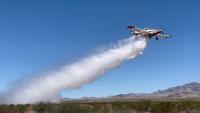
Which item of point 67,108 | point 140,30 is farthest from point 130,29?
point 67,108

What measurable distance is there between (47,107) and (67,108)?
1737 centimetres

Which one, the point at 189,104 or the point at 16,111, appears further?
the point at 189,104

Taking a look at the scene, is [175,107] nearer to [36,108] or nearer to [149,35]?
[149,35]

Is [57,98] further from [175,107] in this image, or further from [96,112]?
[96,112]

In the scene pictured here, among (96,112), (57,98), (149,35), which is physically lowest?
(96,112)

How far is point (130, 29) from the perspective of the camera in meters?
105

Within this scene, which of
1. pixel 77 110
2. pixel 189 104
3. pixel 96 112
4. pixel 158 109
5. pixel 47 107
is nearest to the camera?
pixel 77 110

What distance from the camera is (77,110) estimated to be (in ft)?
209

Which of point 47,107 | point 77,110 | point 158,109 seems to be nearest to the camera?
point 77,110

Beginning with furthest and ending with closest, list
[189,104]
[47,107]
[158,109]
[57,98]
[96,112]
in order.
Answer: [57,98] → [189,104] → [158,109] → [47,107] → [96,112]

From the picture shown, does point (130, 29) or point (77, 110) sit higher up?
point (130, 29)

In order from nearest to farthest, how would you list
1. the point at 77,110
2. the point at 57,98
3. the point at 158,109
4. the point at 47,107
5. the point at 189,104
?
the point at 77,110 → the point at 47,107 → the point at 158,109 → the point at 189,104 → the point at 57,98

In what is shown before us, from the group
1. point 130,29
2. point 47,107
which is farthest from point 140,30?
point 47,107

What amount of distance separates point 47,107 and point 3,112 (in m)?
9.80
